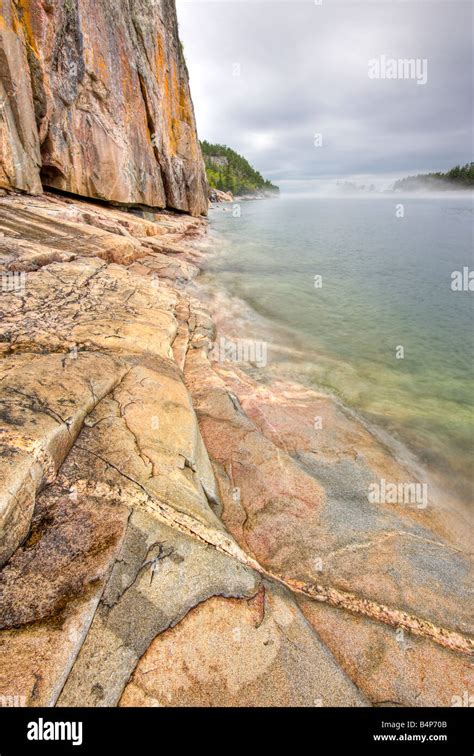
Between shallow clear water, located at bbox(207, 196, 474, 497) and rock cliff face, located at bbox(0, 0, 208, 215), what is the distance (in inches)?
318

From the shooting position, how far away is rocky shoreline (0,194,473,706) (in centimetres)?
246

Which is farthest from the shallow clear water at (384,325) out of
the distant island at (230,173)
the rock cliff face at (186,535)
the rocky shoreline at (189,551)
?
the distant island at (230,173)

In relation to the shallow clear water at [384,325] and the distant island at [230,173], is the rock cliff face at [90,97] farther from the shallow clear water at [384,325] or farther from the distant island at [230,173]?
the distant island at [230,173]

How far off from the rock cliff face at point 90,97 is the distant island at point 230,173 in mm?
88799

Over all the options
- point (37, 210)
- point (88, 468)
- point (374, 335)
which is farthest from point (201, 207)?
point (88, 468)

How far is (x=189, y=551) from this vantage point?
3145 mm

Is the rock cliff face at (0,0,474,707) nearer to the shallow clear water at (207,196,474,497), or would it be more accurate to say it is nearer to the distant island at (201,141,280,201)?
the shallow clear water at (207,196,474,497)

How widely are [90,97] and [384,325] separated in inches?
763

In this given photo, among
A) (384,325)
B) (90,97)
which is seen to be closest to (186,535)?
(384,325)

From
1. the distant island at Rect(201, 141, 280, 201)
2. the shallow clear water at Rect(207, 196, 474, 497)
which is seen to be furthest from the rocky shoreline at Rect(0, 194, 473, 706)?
the distant island at Rect(201, 141, 280, 201)

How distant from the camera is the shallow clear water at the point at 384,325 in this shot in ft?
26.2

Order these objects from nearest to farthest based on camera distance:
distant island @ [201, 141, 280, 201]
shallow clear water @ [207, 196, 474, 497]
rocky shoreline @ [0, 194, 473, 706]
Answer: rocky shoreline @ [0, 194, 473, 706] → shallow clear water @ [207, 196, 474, 497] → distant island @ [201, 141, 280, 201]
